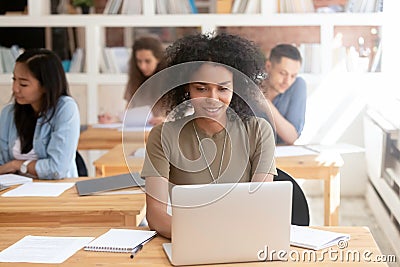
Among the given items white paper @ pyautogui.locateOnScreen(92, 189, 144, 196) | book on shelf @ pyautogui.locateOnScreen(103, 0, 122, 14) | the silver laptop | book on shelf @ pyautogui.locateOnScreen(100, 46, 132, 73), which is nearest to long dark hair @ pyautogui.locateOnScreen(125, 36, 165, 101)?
book on shelf @ pyautogui.locateOnScreen(100, 46, 132, 73)

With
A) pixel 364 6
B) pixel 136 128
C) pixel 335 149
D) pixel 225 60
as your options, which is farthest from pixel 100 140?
pixel 225 60

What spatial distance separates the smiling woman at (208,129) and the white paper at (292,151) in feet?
4.23

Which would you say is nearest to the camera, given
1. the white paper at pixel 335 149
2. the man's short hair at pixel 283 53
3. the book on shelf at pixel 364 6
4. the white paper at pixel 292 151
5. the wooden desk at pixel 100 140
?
the white paper at pixel 292 151

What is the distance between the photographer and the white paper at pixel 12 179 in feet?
9.83

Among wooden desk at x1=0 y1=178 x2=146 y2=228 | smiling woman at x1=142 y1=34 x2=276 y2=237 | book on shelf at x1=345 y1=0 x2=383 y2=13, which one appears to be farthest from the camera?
book on shelf at x1=345 y1=0 x2=383 y2=13

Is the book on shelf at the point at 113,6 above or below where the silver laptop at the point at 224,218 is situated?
above

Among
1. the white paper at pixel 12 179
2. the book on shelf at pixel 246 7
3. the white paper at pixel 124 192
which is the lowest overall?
the white paper at pixel 12 179

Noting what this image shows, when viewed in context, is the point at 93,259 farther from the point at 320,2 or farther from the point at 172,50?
the point at 320,2

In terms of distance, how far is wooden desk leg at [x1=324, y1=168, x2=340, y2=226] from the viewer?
11.8ft

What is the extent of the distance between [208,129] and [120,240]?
0.50 metres

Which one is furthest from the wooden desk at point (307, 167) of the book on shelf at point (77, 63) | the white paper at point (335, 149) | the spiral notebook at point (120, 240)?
the book on shelf at point (77, 63)

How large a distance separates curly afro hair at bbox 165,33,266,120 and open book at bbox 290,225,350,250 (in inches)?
17.5

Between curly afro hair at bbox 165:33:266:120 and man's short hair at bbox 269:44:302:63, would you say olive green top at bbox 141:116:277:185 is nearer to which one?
curly afro hair at bbox 165:33:266:120

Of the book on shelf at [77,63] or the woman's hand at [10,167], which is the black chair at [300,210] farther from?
the book on shelf at [77,63]
